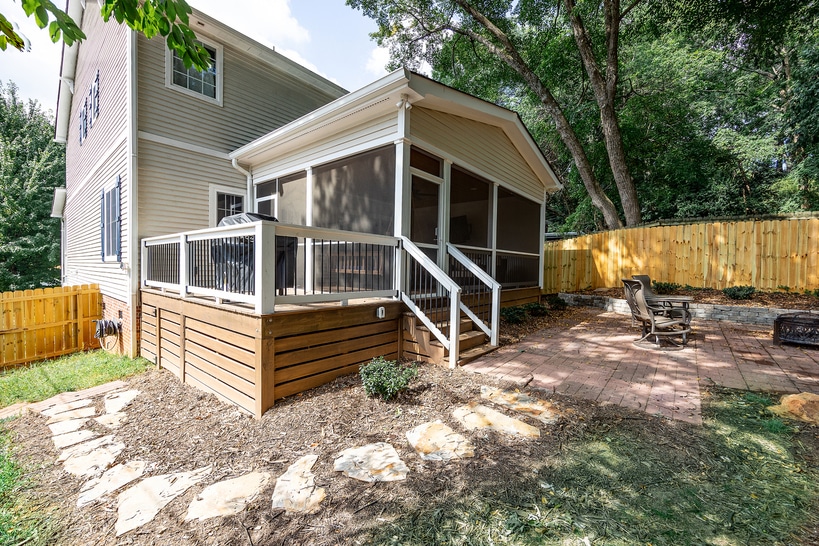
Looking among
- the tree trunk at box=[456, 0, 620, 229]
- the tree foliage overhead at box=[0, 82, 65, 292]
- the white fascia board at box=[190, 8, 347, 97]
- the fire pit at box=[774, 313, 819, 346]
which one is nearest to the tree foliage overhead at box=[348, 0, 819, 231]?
the tree trunk at box=[456, 0, 620, 229]

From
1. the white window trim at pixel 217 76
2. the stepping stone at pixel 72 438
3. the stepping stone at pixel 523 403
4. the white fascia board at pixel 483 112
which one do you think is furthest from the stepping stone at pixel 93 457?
the white window trim at pixel 217 76

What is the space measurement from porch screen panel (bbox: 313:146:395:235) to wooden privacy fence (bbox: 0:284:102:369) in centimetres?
646

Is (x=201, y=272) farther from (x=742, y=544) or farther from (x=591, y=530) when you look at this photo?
(x=742, y=544)

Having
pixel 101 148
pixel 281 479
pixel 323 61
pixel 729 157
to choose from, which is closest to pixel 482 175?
pixel 281 479

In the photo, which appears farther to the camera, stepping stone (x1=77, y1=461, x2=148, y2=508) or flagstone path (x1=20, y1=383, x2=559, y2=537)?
stepping stone (x1=77, y1=461, x2=148, y2=508)

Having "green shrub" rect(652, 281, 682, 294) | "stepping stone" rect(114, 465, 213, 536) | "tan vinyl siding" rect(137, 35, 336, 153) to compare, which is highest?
"tan vinyl siding" rect(137, 35, 336, 153)

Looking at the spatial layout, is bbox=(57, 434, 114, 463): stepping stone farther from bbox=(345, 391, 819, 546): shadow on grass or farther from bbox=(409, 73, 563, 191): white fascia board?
bbox=(409, 73, 563, 191): white fascia board

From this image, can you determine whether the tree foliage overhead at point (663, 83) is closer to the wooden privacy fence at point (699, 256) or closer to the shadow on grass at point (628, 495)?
the wooden privacy fence at point (699, 256)

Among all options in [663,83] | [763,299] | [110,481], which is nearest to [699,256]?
[763,299]

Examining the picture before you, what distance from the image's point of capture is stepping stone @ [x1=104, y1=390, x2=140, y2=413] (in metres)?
4.31

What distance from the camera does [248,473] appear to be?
2.65 m

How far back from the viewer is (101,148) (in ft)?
27.3

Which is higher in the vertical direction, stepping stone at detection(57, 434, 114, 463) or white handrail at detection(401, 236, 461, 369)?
white handrail at detection(401, 236, 461, 369)

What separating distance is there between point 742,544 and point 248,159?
8923 millimetres
